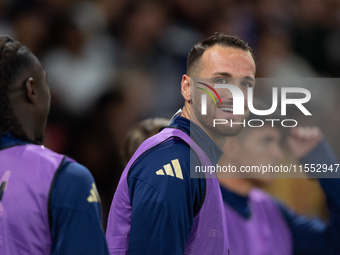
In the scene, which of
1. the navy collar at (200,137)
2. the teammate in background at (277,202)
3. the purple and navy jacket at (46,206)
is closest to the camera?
the purple and navy jacket at (46,206)

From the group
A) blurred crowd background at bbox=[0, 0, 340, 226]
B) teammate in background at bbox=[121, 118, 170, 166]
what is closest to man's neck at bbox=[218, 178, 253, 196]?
teammate in background at bbox=[121, 118, 170, 166]

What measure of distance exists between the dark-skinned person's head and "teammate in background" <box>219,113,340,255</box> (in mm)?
2515

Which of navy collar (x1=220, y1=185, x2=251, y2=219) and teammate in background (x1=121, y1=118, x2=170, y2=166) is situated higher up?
teammate in background (x1=121, y1=118, x2=170, y2=166)

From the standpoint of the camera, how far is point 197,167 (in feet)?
7.52

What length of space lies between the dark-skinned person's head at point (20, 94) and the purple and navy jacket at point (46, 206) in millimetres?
93

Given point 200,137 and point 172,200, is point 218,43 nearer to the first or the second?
point 200,137

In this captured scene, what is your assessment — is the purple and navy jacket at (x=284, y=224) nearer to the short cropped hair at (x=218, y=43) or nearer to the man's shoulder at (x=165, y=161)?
the short cropped hair at (x=218, y=43)

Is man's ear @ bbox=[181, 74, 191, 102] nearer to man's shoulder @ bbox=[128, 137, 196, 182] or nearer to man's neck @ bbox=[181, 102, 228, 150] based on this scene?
man's neck @ bbox=[181, 102, 228, 150]

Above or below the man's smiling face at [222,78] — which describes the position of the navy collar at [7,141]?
below

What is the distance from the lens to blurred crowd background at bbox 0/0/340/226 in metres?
5.49

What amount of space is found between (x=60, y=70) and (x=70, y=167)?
13.9 ft

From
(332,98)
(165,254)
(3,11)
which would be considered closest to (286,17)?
(332,98)

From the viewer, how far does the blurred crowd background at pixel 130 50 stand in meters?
5.49

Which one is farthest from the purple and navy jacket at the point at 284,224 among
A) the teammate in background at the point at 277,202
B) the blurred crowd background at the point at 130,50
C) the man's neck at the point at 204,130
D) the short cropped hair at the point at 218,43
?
the short cropped hair at the point at 218,43
